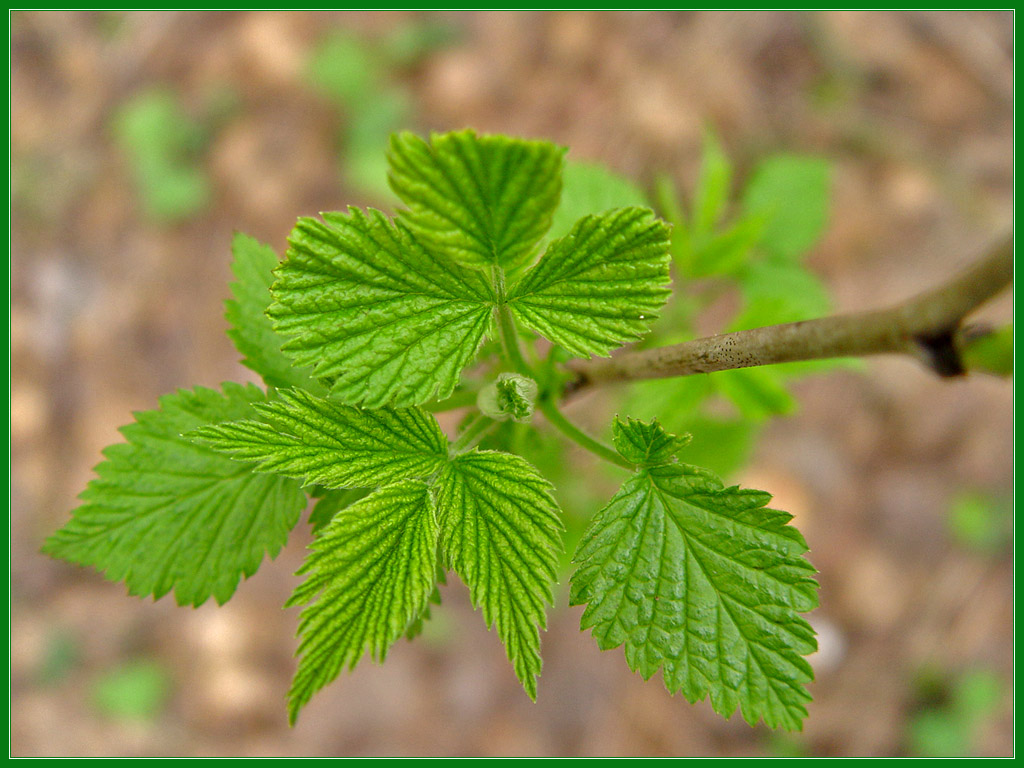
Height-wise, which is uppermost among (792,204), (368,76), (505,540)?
(368,76)

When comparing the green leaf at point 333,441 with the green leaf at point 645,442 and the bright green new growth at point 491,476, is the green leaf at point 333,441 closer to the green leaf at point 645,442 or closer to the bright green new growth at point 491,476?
the bright green new growth at point 491,476

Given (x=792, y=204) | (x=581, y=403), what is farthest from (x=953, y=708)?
(x=792, y=204)

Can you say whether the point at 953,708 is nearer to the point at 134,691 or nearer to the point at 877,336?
the point at 877,336

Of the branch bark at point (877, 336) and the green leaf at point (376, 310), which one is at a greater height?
the green leaf at point (376, 310)

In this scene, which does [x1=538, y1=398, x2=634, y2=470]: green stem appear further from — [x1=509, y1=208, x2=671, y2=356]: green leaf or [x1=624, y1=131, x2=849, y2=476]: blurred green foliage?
[x1=624, y1=131, x2=849, y2=476]: blurred green foliage

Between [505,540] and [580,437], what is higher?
[580,437]

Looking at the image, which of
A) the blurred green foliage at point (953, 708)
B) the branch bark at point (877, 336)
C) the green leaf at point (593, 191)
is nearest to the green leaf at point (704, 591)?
the branch bark at point (877, 336)

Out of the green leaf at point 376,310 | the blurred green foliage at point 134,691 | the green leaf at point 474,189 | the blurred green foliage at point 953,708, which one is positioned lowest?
the blurred green foliage at point 953,708
